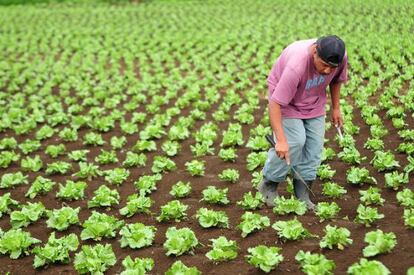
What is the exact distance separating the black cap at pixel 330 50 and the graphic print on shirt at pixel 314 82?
0.41 m

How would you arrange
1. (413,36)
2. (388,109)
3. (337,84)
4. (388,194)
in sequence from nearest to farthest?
1. (337,84)
2. (388,194)
3. (388,109)
4. (413,36)

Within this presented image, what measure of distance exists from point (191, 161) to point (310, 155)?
2.93 meters

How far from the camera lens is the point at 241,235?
18.0ft

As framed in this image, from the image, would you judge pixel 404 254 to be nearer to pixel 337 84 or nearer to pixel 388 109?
pixel 337 84

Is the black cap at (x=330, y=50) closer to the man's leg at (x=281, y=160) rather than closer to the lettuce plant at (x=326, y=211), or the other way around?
the man's leg at (x=281, y=160)

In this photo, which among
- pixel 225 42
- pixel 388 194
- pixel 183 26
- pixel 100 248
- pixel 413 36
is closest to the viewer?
pixel 100 248

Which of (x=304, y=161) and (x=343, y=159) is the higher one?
(x=304, y=161)

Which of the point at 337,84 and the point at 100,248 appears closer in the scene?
the point at 100,248

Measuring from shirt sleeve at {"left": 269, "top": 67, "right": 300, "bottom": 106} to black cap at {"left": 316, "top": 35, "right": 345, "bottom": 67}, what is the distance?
358 mm

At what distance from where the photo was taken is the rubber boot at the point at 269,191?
611cm

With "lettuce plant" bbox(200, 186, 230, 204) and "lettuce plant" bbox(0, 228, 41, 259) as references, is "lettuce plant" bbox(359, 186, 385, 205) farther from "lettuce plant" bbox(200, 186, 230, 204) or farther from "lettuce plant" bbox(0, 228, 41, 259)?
"lettuce plant" bbox(0, 228, 41, 259)

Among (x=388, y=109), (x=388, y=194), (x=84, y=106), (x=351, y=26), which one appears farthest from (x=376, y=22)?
(x=388, y=194)

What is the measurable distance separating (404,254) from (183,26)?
19019mm

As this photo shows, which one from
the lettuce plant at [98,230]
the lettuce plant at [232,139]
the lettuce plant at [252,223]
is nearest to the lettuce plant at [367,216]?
the lettuce plant at [252,223]
